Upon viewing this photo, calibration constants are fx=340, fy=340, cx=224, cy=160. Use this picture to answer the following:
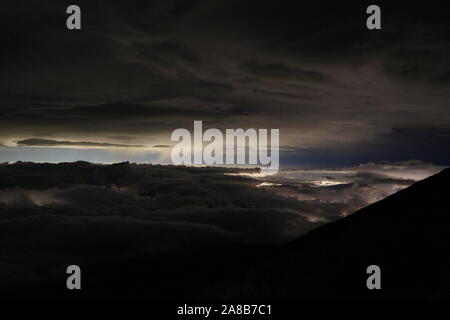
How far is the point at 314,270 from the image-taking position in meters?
69.3

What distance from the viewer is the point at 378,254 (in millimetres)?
61062

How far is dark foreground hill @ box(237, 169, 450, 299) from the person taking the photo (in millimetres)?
50000

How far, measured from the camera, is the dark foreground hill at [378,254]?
5000 centimetres

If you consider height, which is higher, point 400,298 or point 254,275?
point 400,298

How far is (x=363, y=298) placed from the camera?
49625 mm

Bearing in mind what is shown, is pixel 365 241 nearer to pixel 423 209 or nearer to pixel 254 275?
pixel 423 209
